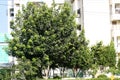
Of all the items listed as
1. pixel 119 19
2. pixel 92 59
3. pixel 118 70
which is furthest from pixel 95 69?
pixel 119 19

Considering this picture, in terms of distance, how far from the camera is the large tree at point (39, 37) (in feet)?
Result: 95.3

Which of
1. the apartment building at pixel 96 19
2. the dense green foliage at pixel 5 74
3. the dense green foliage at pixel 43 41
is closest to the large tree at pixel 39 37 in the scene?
the dense green foliage at pixel 43 41

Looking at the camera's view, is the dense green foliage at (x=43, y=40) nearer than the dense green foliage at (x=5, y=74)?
Yes

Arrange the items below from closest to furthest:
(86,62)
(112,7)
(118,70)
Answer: (86,62) → (118,70) → (112,7)

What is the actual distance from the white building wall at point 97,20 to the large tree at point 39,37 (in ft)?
34.3

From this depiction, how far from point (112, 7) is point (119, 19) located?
1492 mm

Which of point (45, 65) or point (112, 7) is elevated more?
point (112, 7)

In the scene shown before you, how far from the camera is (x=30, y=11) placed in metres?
30.7

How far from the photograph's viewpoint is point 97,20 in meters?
41.2

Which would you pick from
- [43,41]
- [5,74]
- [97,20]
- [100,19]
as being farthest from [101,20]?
[5,74]

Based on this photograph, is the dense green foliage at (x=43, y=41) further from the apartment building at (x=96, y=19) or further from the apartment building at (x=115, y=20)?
the apartment building at (x=115, y=20)

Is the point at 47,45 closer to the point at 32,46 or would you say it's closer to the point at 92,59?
the point at 32,46

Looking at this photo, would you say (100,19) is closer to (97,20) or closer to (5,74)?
(97,20)

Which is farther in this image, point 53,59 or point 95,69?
point 95,69
